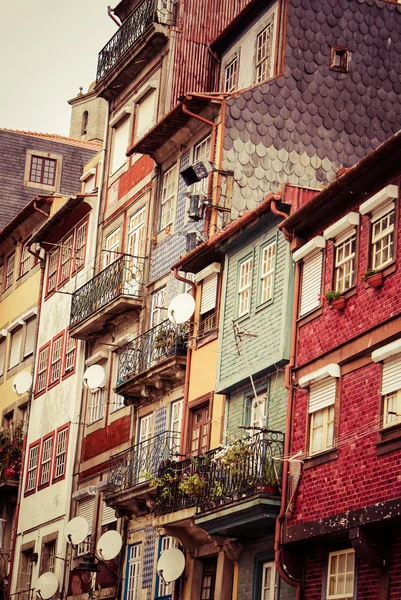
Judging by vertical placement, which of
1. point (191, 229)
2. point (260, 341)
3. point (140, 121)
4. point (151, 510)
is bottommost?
point (151, 510)

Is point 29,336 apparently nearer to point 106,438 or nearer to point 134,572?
point 106,438

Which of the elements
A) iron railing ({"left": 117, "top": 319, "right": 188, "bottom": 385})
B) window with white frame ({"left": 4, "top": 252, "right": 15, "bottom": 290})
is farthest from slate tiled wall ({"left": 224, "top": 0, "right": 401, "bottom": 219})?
window with white frame ({"left": 4, "top": 252, "right": 15, "bottom": 290})

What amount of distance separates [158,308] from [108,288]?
3.20m

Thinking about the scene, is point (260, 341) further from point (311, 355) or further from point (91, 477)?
point (91, 477)

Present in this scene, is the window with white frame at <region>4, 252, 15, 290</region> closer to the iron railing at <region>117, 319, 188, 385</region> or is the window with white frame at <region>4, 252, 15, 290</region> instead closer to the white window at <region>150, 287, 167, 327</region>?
the iron railing at <region>117, 319, 188, 385</region>

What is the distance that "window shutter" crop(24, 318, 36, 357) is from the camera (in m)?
46.7

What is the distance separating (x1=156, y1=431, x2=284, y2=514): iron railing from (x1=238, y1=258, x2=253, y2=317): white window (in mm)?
3042

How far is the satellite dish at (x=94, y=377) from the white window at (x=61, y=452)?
141 inches

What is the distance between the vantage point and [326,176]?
109 ft

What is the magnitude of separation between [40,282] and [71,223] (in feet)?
10.9

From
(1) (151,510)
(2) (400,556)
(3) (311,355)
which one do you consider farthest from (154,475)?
(2) (400,556)

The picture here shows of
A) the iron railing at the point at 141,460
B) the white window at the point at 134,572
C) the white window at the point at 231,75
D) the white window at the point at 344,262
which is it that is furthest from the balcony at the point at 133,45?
the white window at the point at 344,262

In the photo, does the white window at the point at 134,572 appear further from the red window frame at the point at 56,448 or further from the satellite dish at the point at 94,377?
the red window frame at the point at 56,448

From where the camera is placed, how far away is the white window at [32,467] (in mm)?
42875
